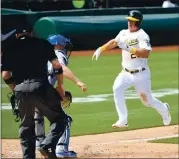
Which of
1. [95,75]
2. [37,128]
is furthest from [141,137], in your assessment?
[95,75]

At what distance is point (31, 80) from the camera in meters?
8.23

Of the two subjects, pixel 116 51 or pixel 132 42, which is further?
pixel 116 51

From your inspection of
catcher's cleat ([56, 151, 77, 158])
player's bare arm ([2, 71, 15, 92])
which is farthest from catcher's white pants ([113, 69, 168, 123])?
player's bare arm ([2, 71, 15, 92])

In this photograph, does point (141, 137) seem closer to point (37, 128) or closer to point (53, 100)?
point (37, 128)

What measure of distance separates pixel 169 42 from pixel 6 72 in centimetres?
2365

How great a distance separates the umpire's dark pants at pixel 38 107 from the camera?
26.9ft

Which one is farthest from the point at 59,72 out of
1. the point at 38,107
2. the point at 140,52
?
the point at 140,52

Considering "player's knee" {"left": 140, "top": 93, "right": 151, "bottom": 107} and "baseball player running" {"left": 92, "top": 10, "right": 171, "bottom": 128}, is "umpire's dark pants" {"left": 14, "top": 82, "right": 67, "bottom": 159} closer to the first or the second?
"baseball player running" {"left": 92, "top": 10, "right": 171, "bottom": 128}

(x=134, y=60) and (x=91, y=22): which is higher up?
(x=134, y=60)

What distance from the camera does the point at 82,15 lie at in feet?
91.4

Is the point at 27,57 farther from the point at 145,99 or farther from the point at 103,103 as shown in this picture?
the point at 103,103

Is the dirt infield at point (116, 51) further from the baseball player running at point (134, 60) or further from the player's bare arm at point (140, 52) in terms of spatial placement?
the player's bare arm at point (140, 52)

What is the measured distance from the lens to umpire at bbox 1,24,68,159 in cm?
818

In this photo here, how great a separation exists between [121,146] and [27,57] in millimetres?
3425
